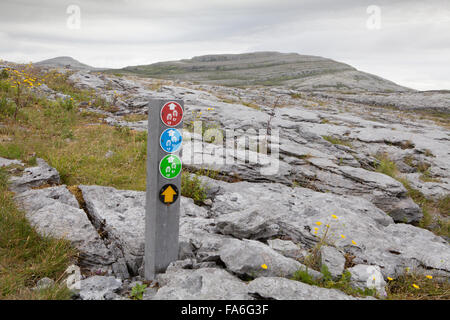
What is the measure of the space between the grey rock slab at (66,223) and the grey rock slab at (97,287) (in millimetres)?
646

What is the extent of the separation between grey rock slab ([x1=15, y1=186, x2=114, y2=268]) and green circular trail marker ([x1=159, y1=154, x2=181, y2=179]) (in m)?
1.67

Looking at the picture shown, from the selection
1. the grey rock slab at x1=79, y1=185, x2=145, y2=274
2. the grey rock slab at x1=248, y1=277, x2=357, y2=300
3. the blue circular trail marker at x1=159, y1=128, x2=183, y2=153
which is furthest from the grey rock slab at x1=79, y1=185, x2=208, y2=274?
the blue circular trail marker at x1=159, y1=128, x2=183, y2=153

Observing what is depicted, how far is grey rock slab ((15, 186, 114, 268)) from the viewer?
4.16m

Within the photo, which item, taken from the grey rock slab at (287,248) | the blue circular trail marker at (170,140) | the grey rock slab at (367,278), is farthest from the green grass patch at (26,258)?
the grey rock slab at (367,278)

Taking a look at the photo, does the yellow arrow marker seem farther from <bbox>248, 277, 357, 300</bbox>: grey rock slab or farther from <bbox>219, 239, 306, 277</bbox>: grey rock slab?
<bbox>248, 277, 357, 300</bbox>: grey rock slab

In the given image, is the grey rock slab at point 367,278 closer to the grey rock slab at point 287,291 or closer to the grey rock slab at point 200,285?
the grey rock slab at point 287,291

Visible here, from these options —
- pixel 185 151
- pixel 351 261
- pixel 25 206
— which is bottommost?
pixel 351 261

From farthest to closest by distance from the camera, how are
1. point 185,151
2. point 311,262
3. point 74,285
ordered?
1. point 185,151
2. point 311,262
3. point 74,285

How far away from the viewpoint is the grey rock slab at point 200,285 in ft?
10.6

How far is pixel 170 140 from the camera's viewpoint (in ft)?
12.0
